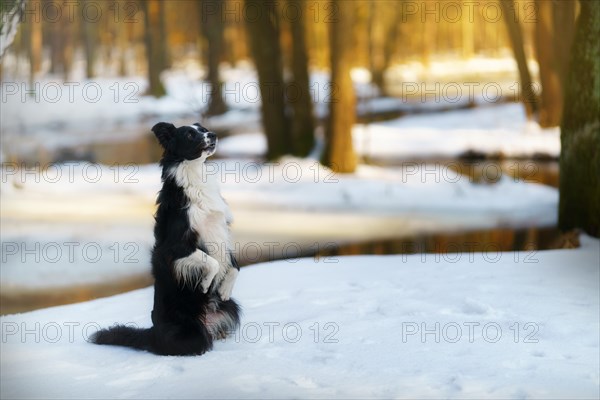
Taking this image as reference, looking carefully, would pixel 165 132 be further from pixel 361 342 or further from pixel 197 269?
pixel 361 342

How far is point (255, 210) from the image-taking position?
15484 mm

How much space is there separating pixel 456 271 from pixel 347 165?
9.18 meters

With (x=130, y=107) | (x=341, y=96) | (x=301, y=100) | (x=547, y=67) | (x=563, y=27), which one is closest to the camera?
(x=341, y=96)

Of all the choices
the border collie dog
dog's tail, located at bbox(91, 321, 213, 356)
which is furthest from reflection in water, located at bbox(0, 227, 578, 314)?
the border collie dog

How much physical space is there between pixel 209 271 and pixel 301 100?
13654 mm

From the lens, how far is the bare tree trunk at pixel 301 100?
63.7ft

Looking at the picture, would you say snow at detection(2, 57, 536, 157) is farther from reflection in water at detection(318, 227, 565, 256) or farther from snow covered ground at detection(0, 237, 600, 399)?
snow covered ground at detection(0, 237, 600, 399)

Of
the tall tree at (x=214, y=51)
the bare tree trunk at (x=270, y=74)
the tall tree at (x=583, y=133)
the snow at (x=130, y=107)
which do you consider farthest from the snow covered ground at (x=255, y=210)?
the tall tree at (x=214, y=51)

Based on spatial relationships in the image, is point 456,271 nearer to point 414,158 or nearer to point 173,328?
point 173,328

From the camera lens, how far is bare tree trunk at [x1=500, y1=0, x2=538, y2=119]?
25625 mm

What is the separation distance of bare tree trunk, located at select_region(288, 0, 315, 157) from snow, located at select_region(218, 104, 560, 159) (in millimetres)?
2010

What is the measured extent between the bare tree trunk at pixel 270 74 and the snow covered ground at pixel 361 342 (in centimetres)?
1030

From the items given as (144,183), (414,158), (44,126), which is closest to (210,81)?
(44,126)

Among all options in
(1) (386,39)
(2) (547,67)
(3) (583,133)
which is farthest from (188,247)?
(1) (386,39)
